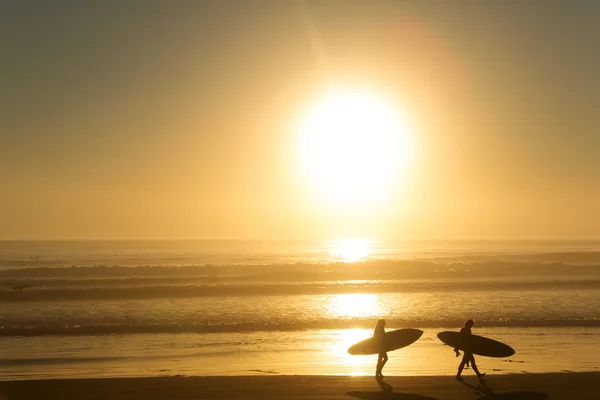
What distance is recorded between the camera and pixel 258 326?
88.1 ft

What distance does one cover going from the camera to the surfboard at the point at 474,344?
16.1 metres

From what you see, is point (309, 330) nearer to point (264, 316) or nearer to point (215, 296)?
point (264, 316)

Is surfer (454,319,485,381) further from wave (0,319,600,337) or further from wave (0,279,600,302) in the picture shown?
wave (0,279,600,302)

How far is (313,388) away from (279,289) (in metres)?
31.4

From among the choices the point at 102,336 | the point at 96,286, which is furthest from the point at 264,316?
the point at 96,286

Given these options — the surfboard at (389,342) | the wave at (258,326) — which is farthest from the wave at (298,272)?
the surfboard at (389,342)

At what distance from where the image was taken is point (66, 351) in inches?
845

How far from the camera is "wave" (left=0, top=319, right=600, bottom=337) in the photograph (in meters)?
26.0

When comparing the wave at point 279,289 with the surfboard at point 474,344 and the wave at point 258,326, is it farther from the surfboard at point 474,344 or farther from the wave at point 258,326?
the surfboard at point 474,344

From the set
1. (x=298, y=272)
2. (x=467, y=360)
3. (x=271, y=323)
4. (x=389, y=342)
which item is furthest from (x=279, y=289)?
(x=467, y=360)

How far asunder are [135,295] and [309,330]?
19563mm

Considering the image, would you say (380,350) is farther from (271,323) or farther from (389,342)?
(271,323)

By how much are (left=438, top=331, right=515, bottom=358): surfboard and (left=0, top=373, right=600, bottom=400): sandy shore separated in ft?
2.52

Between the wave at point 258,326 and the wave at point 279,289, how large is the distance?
13715 millimetres
